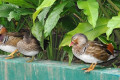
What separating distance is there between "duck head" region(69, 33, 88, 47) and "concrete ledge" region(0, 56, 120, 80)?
0.36 m

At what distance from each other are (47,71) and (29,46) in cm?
57

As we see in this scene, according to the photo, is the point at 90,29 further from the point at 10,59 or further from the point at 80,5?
the point at 10,59

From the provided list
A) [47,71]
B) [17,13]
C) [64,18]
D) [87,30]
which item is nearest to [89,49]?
[87,30]

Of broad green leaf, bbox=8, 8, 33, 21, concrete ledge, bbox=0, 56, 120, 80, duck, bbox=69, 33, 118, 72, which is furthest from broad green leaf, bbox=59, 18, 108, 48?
broad green leaf, bbox=8, 8, 33, 21

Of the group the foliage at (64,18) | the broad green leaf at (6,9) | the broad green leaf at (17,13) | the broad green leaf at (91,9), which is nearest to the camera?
the broad green leaf at (91,9)

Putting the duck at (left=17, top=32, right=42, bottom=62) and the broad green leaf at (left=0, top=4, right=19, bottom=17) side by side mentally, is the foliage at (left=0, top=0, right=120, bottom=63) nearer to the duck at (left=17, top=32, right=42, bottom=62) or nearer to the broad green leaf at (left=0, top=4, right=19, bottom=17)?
the broad green leaf at (left=0, top=4, right=19, bottom=17)

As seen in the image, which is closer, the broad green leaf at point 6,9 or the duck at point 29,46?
the duck at point 29,46

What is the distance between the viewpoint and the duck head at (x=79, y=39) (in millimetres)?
4094

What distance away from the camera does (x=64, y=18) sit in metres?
5.13

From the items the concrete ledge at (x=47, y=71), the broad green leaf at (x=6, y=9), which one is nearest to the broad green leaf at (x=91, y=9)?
the concrete ledge at (x=47, y=71)

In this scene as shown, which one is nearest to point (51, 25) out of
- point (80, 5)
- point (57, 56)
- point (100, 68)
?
point (80, 5)

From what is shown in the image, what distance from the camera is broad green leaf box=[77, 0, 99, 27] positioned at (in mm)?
3823

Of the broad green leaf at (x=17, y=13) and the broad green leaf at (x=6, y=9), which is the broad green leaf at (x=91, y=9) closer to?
the broad green leaf at (x=17, y=13)

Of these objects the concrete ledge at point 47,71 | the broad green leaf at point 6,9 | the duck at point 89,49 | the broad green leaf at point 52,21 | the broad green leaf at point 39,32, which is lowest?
the concrete ledge at point 47,71
